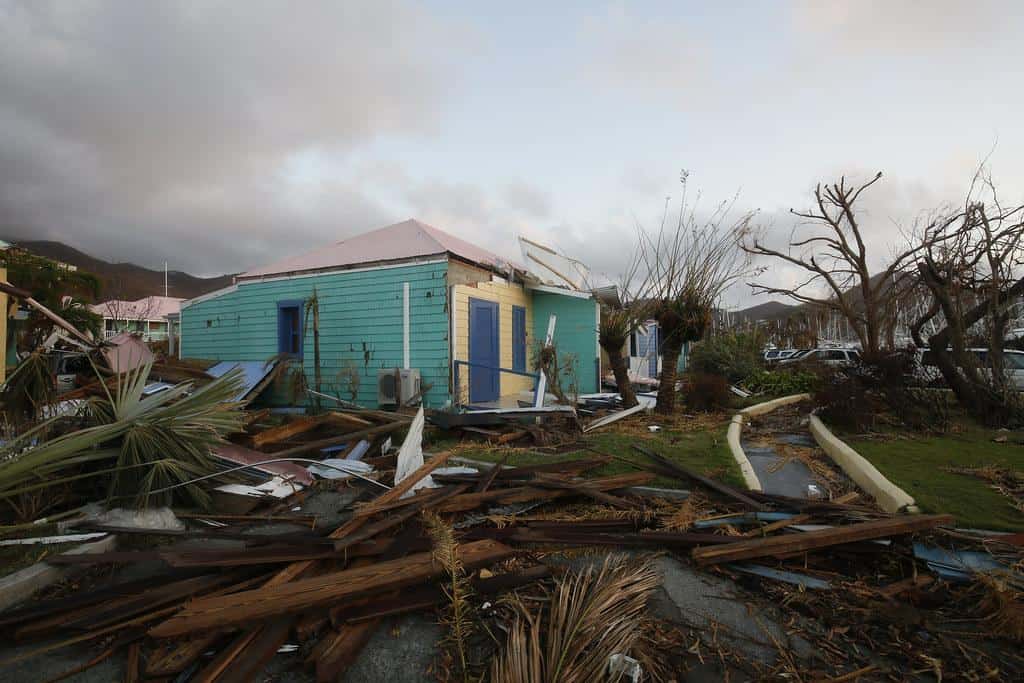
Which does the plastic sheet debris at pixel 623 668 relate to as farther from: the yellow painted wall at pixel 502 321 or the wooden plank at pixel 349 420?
the yellow painted wall at pixel 502 321

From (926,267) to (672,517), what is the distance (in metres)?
8.88

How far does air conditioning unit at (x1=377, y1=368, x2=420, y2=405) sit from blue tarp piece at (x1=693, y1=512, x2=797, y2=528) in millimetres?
6891

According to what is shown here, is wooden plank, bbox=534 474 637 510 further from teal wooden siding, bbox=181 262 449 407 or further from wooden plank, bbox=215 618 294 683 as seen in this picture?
teal wooden siding, bbox=181 262 449 407

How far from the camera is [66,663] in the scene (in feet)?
7.59

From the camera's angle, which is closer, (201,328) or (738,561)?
(738,561)

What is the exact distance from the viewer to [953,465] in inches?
209

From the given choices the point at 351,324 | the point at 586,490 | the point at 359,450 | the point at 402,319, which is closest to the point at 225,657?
the point at 586,490

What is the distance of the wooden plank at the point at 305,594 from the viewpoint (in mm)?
2311

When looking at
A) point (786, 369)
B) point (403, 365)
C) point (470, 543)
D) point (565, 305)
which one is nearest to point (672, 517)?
point (470, 543)

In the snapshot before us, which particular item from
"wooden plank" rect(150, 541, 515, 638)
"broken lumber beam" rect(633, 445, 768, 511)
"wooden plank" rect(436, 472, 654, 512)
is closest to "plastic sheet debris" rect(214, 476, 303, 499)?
"wooden plank" rect(436, 472, 654, 512)

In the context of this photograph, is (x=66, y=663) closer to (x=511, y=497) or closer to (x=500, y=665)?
(x=500, y=665)

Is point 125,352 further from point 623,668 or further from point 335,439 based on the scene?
point 623,668

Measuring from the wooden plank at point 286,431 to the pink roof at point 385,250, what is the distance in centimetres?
437

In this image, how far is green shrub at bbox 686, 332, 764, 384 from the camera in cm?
1664
